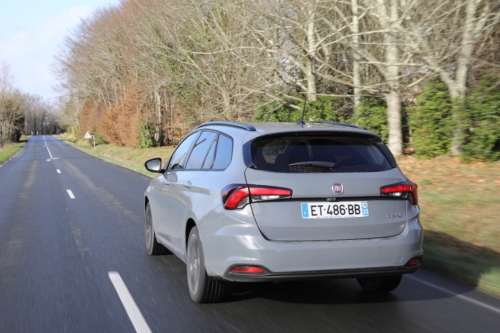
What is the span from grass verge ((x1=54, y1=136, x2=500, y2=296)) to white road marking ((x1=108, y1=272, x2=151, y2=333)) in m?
3.28

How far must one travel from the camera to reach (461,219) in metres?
8.32

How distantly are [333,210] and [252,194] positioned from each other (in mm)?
636

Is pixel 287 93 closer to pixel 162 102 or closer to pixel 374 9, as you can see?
pixel 374 9

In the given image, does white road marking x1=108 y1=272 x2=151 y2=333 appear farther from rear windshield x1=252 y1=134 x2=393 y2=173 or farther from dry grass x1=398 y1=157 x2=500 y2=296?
dry grass x1=398 y1=157 x2=500 y2=296

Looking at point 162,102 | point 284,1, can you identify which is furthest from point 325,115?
point 162,102

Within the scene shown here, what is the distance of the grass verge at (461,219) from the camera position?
6.13m

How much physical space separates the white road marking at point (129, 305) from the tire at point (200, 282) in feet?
1.73

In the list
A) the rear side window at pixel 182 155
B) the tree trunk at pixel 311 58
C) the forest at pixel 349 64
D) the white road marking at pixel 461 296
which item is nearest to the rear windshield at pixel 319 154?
the white road marking at pixel 461 296

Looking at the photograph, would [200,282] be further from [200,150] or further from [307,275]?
[200,150]

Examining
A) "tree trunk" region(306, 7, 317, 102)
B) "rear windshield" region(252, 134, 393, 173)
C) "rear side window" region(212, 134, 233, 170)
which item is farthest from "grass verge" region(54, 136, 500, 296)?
"tree trunk" region(306, 7, 317, 102)

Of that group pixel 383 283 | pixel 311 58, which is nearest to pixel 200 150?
pixel 383 283

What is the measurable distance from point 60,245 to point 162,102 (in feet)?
114

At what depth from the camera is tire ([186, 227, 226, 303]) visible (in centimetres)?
488

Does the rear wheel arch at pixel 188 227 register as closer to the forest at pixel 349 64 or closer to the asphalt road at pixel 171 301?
the asphalt road at pixel 171 301
